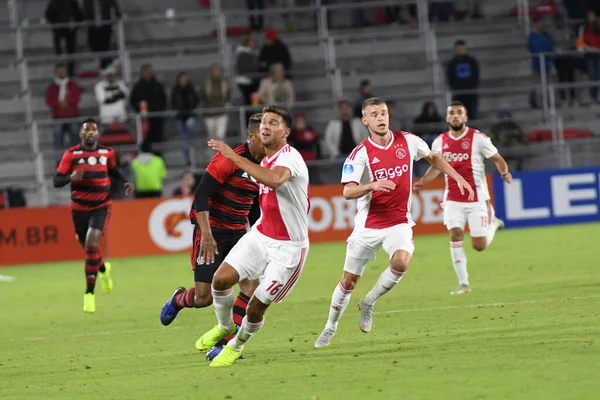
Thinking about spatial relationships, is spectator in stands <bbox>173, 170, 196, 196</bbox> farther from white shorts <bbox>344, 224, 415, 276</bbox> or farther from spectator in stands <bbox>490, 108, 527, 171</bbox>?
white shorts <bbox>344, 224, 415, 276</bbox>

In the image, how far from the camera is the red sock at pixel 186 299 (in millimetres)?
11281

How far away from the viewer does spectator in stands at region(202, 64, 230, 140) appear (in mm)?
27156

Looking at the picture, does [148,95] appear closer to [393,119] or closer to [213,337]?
[393,119]

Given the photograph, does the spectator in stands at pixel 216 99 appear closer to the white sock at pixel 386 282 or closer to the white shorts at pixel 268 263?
the white sock at pixel 386 282

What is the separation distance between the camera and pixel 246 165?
897 centimetres

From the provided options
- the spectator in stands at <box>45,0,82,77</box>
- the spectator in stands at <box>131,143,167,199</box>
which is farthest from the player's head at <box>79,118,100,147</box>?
the spectator in stands at <box>45,0,82,77</box>

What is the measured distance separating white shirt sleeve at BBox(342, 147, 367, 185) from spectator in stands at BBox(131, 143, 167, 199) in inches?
589

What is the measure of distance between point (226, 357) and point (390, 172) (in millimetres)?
2479

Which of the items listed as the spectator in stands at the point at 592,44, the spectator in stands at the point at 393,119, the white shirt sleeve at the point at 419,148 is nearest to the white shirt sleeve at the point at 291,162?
the white shirt sleeve at the point at 419,148

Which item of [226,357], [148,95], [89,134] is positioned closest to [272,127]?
[226,357]

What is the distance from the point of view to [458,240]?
1528cm

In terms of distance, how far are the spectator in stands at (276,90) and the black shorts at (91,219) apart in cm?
1102

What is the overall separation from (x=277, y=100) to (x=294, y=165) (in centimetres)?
1784

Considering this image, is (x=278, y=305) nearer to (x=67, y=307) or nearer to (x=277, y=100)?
(x=67, y=307)
